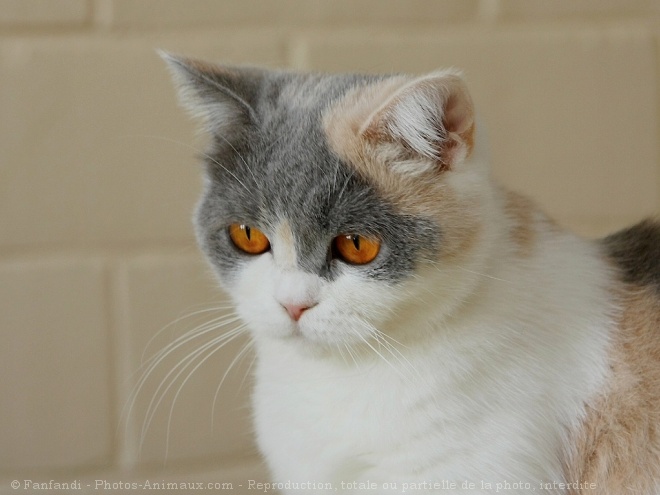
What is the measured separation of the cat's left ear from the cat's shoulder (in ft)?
1.09

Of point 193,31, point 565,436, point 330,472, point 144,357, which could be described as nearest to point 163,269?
point 144,357

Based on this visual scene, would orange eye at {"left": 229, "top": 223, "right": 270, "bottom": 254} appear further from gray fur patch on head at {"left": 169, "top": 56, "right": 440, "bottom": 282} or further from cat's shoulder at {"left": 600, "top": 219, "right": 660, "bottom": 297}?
cat's shoulder at {"left": 600, "top": 219, "right": 660, "bottom": 297}

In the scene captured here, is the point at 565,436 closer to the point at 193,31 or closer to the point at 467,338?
the point at 467,338

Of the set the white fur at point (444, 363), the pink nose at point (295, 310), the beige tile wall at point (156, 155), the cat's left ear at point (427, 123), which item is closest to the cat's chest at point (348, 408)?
the white fur at point (444, 363)

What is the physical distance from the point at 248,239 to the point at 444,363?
287mm

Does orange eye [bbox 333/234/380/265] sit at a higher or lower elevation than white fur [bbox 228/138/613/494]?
higher

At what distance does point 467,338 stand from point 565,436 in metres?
0.17

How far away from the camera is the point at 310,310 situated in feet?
2.79

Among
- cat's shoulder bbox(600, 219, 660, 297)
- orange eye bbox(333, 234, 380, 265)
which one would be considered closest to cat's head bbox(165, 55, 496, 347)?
orange eye bbox(333, 234, 380, 265)

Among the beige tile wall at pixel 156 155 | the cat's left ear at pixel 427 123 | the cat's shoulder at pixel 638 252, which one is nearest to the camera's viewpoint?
the cat's left ear at pixel 427 123

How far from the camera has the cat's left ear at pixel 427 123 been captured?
0.80 m

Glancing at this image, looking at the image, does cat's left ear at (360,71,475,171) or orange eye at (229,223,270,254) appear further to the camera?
orange eye at (229,223,270,254)

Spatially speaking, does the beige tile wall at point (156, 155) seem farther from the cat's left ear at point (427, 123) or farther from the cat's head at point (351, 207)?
the cat's left ear at point (427, 123)

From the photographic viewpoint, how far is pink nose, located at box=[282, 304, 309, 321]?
2.78 feet
